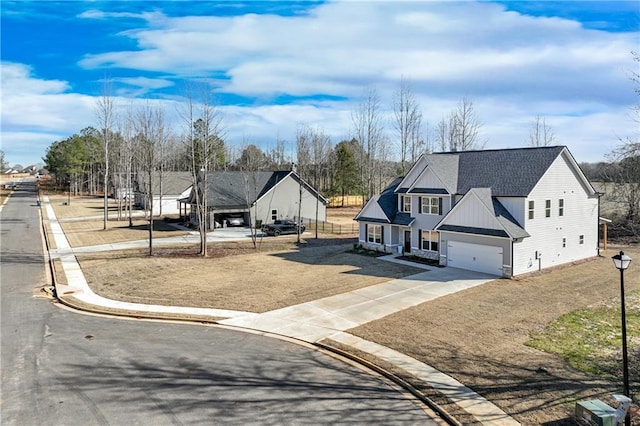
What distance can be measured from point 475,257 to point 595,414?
1700cm

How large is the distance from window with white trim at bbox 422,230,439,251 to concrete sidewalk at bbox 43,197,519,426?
9.41 ft

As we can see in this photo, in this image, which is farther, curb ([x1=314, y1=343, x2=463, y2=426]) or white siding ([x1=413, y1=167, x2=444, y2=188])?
white siding ([x1=413, y1=167, x2=444, y2=188])

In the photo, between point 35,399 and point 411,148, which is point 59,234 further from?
point 411,148

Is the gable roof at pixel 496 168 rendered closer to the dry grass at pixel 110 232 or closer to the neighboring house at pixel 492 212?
the neighboring house at pixel 492 212

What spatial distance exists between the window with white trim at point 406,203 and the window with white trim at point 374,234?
222cm

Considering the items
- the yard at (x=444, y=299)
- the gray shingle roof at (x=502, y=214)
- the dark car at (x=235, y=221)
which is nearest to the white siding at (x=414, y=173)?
the gray shingle roof at (x=502, y=214)

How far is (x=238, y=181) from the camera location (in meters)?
48.3

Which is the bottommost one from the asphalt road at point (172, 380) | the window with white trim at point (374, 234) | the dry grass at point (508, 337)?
the asphalt road at point (172, 380)

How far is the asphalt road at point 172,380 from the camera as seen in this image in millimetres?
9617

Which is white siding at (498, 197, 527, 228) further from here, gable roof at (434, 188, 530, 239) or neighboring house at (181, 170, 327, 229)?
neighboring house at (181, 170, 327, 229)

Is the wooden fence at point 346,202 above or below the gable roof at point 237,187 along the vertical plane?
below

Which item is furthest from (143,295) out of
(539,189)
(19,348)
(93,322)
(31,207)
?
(31,207)

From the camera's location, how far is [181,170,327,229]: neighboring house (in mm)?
44844

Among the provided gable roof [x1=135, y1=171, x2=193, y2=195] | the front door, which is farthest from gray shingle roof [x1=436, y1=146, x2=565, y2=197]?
gable roof [x1=135, y1=171, x2=193, y2=195]
